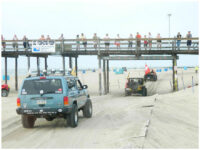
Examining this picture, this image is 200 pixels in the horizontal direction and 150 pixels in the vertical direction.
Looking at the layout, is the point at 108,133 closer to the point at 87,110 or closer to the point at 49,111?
the point at 49,111

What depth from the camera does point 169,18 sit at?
125 feet


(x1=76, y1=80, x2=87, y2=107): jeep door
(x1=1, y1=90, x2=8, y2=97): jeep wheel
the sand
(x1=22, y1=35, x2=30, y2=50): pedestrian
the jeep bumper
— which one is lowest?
the sand

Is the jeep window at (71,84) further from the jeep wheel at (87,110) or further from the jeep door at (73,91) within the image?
the jeep wheel at (87,110)

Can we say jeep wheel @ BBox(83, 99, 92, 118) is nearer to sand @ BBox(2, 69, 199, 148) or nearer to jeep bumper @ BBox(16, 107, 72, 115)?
sand @ BBox(2, 69, 199, 148)

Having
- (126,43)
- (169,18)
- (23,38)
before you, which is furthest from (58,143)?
(169,18)

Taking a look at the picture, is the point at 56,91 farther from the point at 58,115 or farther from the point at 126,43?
the point at 126,43

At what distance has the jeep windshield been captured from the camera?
35.5 ft

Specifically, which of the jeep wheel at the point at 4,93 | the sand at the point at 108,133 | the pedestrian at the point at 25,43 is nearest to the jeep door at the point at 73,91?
the sand at the point at 108,133

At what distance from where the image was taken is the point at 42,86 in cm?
1098

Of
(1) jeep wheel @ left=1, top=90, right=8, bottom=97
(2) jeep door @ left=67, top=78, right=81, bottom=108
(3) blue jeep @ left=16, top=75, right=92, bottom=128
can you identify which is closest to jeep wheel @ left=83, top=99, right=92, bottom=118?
(2) jeep door @ left=67, top=78, right=81, bottom=108

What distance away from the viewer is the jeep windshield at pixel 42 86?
426 inches

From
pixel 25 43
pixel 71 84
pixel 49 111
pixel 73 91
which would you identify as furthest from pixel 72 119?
pixel 25 43

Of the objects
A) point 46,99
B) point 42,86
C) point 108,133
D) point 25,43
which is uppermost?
→ point 25,43

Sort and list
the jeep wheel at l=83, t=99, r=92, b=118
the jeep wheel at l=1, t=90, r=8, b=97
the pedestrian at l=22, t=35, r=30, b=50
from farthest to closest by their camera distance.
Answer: the pedestrian at l=22, t=35, r=30, b=50
the jeep wheel at l=1, t=90, r=8, b=97
the jeep wheel at l=83, t=99, r=92, b=118
